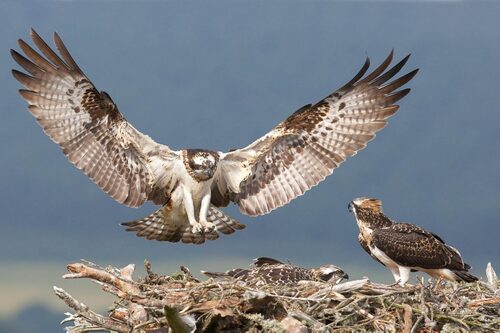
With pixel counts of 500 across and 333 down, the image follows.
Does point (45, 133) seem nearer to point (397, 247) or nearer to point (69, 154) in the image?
point (69, 154)

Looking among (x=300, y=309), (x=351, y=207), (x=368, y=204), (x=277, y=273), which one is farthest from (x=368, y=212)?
(x=300, y=309)

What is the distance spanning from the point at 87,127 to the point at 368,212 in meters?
3.35

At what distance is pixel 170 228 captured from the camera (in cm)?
1027

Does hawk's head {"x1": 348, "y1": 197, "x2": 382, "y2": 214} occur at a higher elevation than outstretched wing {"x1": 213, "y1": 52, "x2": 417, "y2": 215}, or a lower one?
lower

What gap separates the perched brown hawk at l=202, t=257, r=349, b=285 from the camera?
7.88 metres

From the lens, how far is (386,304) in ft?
22.9

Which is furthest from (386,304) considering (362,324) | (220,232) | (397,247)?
(220,232)

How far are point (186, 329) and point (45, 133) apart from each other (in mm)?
4119

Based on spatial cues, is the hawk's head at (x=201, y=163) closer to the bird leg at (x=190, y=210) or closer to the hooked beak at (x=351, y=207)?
the bird leg at (x=190, y=210)

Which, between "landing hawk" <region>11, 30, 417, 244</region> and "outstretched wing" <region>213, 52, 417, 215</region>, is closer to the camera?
"landing hawk" <region>11, 30, 417, 244</region>

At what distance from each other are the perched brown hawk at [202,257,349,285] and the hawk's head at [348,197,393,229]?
1.34m

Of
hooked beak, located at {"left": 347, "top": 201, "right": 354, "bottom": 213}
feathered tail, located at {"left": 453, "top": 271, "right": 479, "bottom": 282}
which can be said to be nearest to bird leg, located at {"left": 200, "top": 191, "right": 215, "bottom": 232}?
hooked beak, located at {"left": 347, "top": 201, "right": 354, "bottom": 213}

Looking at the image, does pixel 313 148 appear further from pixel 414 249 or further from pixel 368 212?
pixel 414 249

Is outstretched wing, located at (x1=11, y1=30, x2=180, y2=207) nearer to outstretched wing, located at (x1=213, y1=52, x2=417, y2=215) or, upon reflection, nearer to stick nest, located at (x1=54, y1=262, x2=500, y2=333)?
outstretched wing, located at (x1=213, y1=52, x2=417, y2=215)
